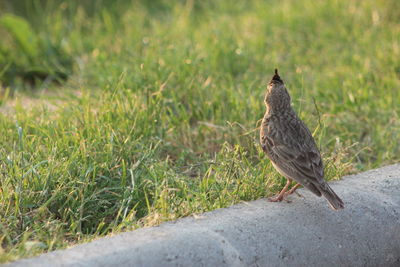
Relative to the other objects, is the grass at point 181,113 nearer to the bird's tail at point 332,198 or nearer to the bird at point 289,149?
the bird at point 289,149

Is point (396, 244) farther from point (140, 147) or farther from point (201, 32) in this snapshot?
point (201, 32)

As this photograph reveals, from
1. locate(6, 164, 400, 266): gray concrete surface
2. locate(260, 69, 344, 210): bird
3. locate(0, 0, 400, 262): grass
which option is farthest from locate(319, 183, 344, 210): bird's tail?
locate(0, 0, 400, 262): grass

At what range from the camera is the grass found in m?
4.16

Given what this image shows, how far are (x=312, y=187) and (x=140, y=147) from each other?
1460 mm

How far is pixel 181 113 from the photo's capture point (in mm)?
5594

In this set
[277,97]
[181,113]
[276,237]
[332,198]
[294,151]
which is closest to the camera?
[276,237]

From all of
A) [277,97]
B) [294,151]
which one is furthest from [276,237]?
[277,97]

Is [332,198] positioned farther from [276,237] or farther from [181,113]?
[181,113]

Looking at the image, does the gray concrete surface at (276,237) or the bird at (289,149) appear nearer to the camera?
the gray concrete surface at (276,237)

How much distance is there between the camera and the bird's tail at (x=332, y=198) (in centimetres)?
392

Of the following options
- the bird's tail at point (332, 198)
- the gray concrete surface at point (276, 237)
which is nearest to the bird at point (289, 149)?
the bird's tail at point (332, 198)

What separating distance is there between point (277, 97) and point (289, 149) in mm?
482

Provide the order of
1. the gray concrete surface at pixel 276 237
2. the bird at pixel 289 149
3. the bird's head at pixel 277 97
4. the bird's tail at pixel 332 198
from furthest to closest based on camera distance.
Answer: the bird's head at pixel 277 97, the bird at pixel 289 149, the bird's tail at pixel 332 198, the gray concrete surface at pixel 276 237

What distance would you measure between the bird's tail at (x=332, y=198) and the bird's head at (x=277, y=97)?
2.78 ft
